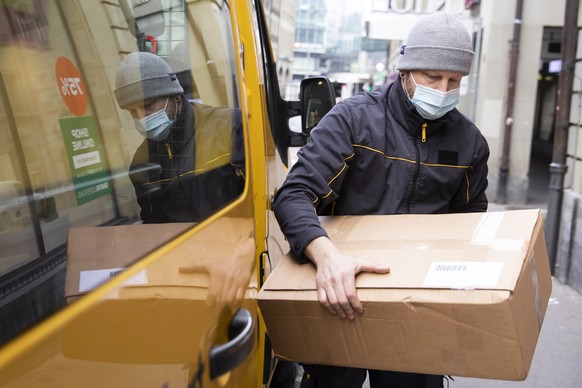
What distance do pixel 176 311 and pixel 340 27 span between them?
69.0 m

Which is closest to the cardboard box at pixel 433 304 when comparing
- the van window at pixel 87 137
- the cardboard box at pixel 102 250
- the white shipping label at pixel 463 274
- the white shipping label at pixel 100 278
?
the white shipping label at pixel 463 274

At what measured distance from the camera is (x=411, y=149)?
213 cm

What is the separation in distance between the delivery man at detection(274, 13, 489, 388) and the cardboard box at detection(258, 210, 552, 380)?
0.96ft

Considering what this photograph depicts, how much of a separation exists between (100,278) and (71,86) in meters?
0.44

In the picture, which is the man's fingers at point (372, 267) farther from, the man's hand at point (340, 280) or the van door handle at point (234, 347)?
the van door handle at point (234, 347)

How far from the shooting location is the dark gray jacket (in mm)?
2047

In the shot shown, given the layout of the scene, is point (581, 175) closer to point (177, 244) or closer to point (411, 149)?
point (411, 149)

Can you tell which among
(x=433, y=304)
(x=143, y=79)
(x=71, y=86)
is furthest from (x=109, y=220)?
(x=433, y=304)

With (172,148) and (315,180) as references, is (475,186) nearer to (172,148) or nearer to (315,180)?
(315,180)

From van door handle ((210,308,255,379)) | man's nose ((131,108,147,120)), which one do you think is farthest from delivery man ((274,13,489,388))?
man's nose ((131,108,147,120))

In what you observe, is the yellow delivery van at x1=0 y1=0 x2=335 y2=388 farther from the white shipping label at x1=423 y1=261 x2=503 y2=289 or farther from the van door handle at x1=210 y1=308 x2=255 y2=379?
the white shipping label at x1=423 y1=261 x2=503 y2=289

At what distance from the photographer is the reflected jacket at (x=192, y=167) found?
1.36 m

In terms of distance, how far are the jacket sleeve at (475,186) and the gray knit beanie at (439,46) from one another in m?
0.31

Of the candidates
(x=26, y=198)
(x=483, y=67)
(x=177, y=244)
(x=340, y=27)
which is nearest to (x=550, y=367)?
(x=177, y=244)
